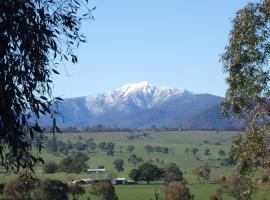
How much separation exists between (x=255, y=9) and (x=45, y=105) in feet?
59.4

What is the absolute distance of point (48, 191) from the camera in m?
98.4

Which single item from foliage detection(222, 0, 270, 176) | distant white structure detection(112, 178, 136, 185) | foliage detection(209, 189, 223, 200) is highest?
foliage detection(222, 0, 270, 176)

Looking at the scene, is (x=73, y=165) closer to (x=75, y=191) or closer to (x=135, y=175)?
(x=135, y=175)

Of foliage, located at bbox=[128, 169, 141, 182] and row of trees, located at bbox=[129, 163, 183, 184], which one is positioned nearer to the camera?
row of trees, located at bbox=[129, 163, 183, 184]

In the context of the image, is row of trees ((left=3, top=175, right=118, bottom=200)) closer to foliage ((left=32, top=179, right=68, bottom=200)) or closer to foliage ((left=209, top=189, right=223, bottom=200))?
foliage ((left=32, top=179, right=68, bottom=200))

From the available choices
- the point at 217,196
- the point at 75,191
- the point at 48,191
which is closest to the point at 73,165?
the point at 75,191

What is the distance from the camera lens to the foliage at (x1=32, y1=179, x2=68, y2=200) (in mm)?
97387

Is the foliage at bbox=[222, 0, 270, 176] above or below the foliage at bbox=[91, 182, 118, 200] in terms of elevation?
above

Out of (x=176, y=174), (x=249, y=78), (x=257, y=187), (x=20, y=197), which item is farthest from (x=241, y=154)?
(x=176, y=174)

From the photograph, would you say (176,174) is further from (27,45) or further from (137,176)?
(27,45)

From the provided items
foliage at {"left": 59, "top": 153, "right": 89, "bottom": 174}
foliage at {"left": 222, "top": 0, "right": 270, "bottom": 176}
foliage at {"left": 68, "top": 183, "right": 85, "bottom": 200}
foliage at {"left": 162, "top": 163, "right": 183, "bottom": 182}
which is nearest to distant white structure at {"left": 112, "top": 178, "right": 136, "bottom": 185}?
foliage at {"left": 162, "top": 163, "right": 183, "bottom": 182}

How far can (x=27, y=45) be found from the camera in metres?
10.4

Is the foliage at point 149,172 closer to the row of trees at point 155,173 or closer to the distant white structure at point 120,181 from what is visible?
the row of trees at point 155,173

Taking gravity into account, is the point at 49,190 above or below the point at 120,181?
above
